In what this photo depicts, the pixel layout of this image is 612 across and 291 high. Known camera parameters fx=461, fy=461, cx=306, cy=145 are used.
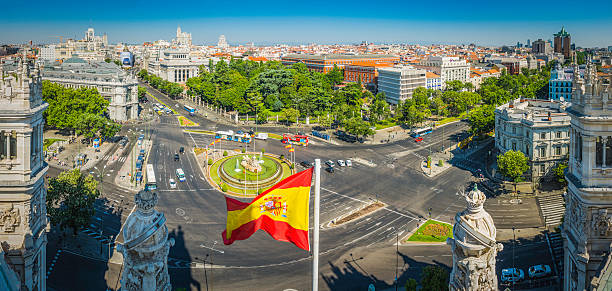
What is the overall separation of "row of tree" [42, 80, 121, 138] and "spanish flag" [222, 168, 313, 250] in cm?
7495

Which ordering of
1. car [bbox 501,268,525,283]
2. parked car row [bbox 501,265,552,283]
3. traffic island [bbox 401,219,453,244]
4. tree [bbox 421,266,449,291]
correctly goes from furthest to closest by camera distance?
traffic island [bbox 401,219,453,244]
parked car row [bbox 501,265,552,283]
car [bbox 501,268,525,283]
tree [bbox 421,266,449,291]

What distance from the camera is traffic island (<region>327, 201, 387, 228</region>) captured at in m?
51.4

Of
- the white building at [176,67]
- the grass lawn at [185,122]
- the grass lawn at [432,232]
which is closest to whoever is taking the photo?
the grass lawn at [432,232]

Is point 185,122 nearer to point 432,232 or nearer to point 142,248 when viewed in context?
point 432,232

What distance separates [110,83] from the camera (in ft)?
344

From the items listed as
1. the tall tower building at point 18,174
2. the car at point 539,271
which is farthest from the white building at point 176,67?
the tall tower building at point 18,174

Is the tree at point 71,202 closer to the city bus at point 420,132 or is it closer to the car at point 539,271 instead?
the car at point 539,271

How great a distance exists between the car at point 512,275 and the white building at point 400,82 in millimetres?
92744

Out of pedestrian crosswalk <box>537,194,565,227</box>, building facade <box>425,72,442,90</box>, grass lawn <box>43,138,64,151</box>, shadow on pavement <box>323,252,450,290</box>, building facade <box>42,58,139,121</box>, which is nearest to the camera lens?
shadow on pavement <box>323,252,450,290</box>

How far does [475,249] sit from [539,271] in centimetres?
2884

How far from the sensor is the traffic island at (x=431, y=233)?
1847 inches

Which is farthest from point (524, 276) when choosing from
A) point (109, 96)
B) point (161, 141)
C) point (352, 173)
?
point (109, 96)

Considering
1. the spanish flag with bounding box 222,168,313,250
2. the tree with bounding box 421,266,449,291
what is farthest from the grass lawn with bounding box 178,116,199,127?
the spanish flag with bounding box 222,168,313,250

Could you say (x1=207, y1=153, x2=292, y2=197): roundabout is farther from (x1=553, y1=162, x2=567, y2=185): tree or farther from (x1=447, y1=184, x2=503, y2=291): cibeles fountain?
(x1=447, y1=184, x2=503, y2=291): cibeles fountain
